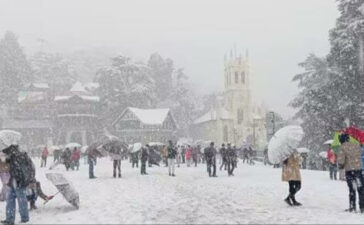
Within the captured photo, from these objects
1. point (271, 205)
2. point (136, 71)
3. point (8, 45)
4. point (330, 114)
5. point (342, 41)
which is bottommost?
point (271, 205)

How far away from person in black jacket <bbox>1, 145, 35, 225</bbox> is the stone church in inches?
3284

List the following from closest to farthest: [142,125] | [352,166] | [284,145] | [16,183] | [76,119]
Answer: [16,183] < [352,166] < [284,145] < [142,125] < [76,119]

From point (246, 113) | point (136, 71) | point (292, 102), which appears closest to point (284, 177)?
point (292, 102)

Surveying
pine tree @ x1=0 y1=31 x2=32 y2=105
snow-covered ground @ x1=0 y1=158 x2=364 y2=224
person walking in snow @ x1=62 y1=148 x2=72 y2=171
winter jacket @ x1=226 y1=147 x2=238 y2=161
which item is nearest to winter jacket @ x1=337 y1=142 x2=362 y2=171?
snow-covered ground @ x1=0 y1=158 x2=364 y2=224

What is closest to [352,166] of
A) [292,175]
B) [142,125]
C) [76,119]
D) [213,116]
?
[292,175]

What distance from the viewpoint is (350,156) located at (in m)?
10.5

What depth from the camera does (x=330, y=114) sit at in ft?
105

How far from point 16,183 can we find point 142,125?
56.7 metres

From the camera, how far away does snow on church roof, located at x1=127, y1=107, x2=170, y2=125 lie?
65938 mm

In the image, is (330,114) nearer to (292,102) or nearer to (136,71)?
(292,102)

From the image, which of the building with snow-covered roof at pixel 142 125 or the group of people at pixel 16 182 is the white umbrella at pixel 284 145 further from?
the building with snow-covered roof at pixel 142 125

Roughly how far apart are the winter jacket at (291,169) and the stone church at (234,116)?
8088 cm

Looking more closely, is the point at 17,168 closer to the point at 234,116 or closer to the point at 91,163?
the point at 91,163

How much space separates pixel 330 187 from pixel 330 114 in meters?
17.0
